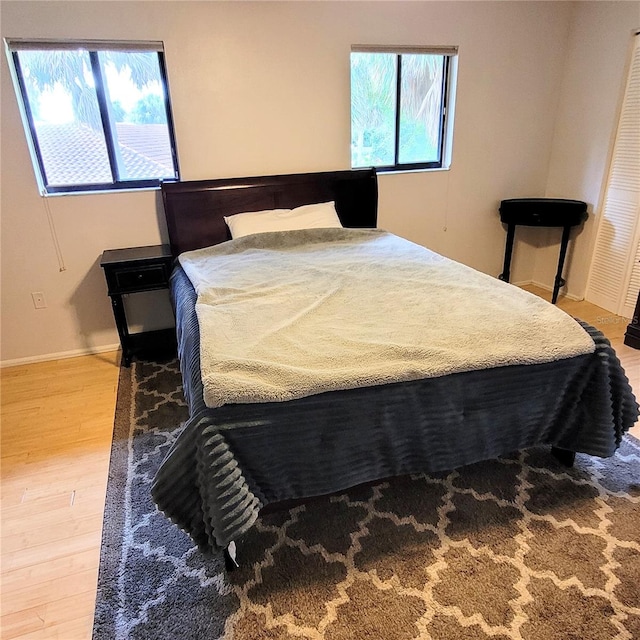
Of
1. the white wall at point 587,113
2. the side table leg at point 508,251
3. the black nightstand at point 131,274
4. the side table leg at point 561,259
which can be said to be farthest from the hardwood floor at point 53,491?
the white wall at point 587,113

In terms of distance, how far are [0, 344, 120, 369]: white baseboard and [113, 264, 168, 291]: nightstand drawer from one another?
2.06 ft

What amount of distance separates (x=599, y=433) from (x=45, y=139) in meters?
3.30

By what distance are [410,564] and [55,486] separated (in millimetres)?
1504

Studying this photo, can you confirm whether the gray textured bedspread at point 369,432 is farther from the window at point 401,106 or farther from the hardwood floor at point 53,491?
the window at point 401,106

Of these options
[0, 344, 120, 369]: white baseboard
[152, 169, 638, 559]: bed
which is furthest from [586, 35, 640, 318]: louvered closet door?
[0, 344, 120, 369]: white baseboard

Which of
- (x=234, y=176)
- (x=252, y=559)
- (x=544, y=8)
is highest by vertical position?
(x=544, y=8)

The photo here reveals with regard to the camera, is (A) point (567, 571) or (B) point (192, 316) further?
(B) point (192, 316)

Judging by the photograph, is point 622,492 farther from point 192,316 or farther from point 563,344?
point 192,316

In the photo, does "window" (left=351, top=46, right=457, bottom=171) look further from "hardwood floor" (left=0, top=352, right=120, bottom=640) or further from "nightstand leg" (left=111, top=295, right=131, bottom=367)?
"hardwood floor" (left=0, top=352, right=120, bottom=640)

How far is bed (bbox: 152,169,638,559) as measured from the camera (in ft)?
4.49

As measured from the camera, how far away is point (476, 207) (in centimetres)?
381

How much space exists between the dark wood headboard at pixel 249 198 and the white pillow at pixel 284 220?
0.28 ft

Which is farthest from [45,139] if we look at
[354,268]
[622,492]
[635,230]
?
[635,230]

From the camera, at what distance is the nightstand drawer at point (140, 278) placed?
2.81 metres
